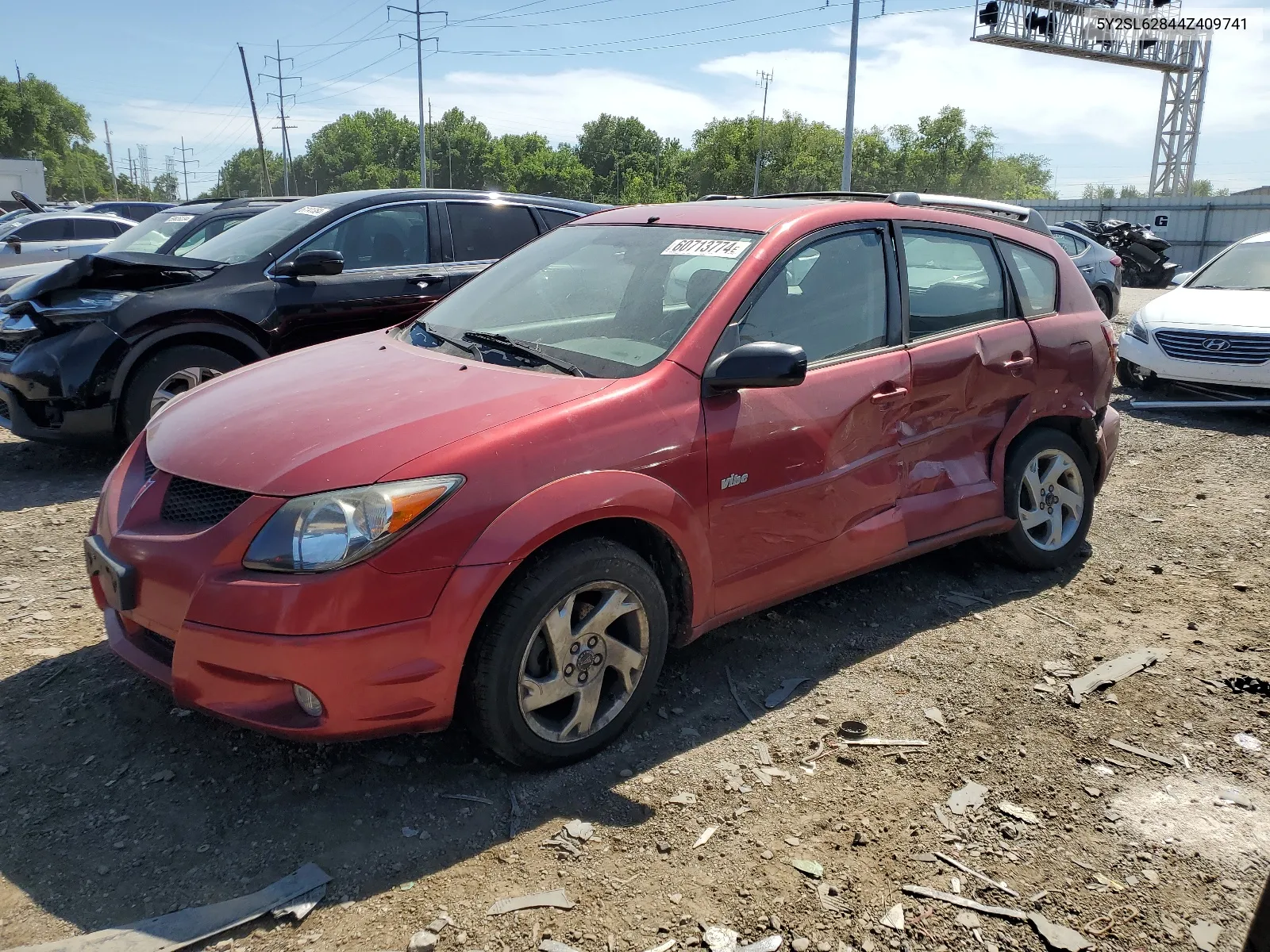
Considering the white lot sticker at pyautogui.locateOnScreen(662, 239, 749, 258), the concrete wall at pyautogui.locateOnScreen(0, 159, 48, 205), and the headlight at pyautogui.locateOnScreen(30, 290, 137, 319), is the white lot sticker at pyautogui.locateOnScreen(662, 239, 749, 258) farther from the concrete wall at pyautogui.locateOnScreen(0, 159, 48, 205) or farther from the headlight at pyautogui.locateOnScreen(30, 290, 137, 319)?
the concrete wall at pyautogui.locateOnScreen(0, 159, 48, 205)

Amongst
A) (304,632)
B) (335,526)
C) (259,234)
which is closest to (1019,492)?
(335,526)

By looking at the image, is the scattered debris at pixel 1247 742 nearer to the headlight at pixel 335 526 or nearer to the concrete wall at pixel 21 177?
the headlight at pixel 335 526

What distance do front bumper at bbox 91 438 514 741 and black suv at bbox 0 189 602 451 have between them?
11.8ft

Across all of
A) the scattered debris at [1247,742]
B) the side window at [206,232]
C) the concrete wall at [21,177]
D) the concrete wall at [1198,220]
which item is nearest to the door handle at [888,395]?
the scattered debris at [1247,742]

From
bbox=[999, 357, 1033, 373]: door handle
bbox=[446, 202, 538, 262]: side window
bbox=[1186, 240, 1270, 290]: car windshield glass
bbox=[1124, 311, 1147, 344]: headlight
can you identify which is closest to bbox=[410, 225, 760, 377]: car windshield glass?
bbox=[999, 357, 1033, 373]: door handle

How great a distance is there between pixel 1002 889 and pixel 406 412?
215 cm

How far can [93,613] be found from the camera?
13.6 feet

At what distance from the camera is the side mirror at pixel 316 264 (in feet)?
19.9

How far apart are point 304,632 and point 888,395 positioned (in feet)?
7.82

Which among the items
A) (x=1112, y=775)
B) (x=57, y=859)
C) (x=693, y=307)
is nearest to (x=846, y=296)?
(x=693, y=307)

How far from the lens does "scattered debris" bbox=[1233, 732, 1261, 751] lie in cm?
335

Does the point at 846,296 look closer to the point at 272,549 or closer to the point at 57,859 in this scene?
the point at 272,549

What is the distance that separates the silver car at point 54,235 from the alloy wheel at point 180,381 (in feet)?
30.8

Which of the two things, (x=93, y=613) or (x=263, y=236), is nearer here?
(x=93, y=613)
